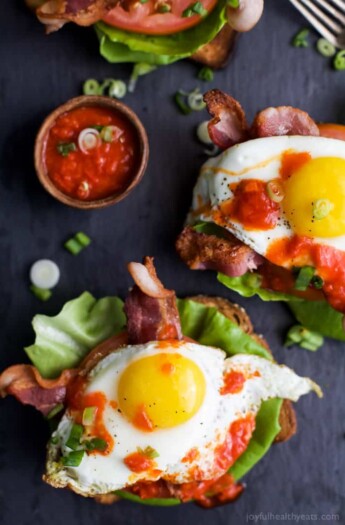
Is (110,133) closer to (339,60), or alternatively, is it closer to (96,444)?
(339,60)

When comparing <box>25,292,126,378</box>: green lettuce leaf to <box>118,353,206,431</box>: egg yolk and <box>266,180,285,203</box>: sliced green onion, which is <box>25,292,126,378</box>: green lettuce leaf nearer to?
<box>118,353,206,431</box>: egg yolk

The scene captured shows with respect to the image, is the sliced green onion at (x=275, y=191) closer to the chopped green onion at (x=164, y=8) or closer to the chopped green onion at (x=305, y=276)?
the chopped green onion at (x=305, y=276)

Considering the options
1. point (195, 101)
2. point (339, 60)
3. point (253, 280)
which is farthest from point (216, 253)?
point (339, 60)

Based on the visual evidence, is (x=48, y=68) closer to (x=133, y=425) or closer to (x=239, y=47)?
(x=239, y=47)

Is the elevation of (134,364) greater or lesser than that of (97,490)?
greater

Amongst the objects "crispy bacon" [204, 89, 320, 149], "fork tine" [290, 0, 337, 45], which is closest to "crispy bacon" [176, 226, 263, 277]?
"crispy bacon" [204, 89, 320, 149]

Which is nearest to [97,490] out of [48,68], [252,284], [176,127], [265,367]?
[265,367]
